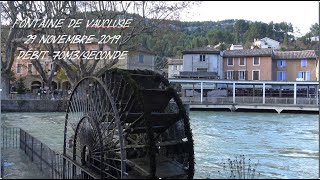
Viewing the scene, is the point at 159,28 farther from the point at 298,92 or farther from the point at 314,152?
the point at 298,92

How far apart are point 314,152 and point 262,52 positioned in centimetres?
4038

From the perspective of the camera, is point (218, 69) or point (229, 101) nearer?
point (229, 101)

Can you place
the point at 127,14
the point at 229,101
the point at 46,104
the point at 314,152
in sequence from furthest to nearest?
the point at 229,101 → the point at 46,104 → the point at 127,14 → the point at 314,152

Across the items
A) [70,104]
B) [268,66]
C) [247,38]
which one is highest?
[247,38]

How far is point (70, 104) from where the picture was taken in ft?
40.4

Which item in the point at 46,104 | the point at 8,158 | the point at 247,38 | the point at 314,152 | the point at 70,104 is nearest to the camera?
the point at 70,104

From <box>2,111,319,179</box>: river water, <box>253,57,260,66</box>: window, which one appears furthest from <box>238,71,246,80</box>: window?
<box>2,111,319,179</box>: river water

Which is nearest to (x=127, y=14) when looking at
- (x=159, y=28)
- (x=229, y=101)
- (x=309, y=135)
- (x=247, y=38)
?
(x=159, y=28)

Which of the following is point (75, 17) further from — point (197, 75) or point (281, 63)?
point (281, 63)

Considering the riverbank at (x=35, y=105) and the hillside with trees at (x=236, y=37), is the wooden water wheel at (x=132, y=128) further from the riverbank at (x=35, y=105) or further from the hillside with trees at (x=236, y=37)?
the hillside with trees at (x=236, y=37)

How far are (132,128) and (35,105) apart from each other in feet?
102

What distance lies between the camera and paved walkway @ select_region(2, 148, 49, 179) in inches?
422

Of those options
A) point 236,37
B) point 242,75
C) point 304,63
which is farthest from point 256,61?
point 236,37

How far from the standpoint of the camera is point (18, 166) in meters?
12.1
